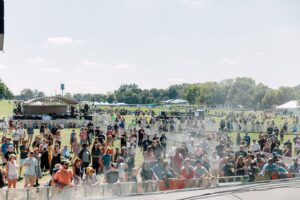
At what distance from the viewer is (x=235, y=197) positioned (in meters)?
7.68

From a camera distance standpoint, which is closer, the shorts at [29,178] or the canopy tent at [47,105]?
the shorts at [29,178]

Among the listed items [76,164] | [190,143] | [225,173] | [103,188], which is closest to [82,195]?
[103,188]

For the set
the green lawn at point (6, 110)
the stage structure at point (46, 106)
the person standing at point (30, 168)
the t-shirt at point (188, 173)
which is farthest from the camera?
the green lawn at point (6, 110)

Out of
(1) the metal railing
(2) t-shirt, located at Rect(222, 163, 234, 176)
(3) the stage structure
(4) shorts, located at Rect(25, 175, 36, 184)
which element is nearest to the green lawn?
(3) the stage structure

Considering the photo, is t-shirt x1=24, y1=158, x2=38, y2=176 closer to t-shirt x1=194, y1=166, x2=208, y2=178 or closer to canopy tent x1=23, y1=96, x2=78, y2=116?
t-shirt x1=194, y1=166, x2=208, y2=178

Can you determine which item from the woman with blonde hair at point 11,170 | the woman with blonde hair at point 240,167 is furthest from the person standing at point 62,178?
the woman with blonde hair at point 240,167

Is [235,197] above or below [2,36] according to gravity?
below

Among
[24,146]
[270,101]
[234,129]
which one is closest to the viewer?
[24,146]

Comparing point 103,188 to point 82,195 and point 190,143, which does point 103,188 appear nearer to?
point 82,195

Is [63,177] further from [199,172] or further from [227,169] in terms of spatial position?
[227,169]

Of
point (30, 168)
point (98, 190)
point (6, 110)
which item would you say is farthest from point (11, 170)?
point (6, 110)

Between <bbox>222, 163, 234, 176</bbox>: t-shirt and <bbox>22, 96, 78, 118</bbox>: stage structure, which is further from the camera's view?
<bbox>22, 96, 78, 118</bbox>: stage structure

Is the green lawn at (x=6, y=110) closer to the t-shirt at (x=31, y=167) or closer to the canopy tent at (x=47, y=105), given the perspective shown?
the canopy tent at (x=47, y=105)

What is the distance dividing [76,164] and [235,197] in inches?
212
